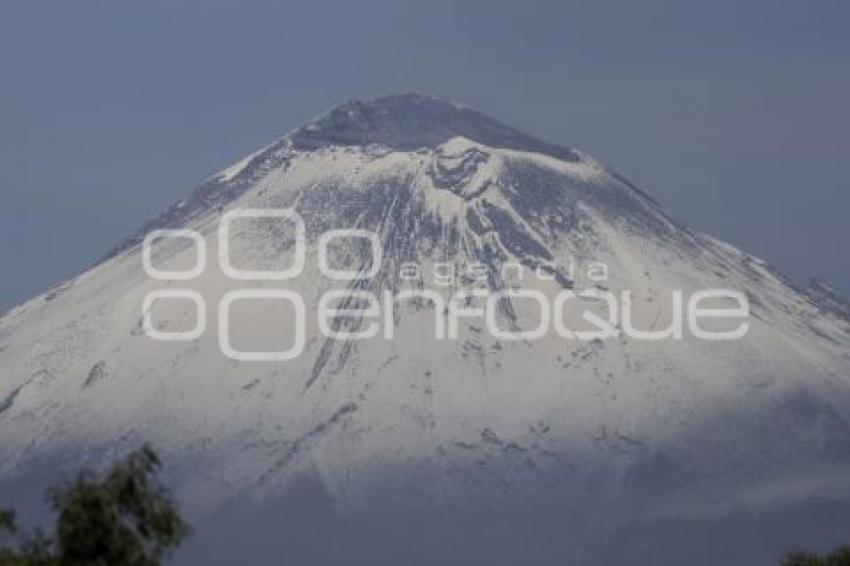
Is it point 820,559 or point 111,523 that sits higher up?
point 111,523

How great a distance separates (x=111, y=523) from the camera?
42.4m

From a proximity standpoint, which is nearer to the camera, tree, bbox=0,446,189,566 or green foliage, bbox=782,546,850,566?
tree, bbox=0,446,189,566

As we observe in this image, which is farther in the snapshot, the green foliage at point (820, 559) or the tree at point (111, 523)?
the green foliage at point (820, 559)

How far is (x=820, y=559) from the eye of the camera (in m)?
66.8

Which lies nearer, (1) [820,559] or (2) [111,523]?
(2) [111,523]

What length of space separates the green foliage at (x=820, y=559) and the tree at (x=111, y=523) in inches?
1049

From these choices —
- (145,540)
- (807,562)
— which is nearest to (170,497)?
(145,540)

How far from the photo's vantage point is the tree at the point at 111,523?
4244 cm

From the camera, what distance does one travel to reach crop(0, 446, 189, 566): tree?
42438mm

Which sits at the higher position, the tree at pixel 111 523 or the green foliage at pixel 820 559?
the tree at pixel 111 523

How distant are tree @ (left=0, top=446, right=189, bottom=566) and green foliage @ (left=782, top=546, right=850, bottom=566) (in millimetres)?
26643

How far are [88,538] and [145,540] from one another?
106 cm

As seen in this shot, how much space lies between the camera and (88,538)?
140 feet

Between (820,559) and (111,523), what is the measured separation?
29101 millimetres
